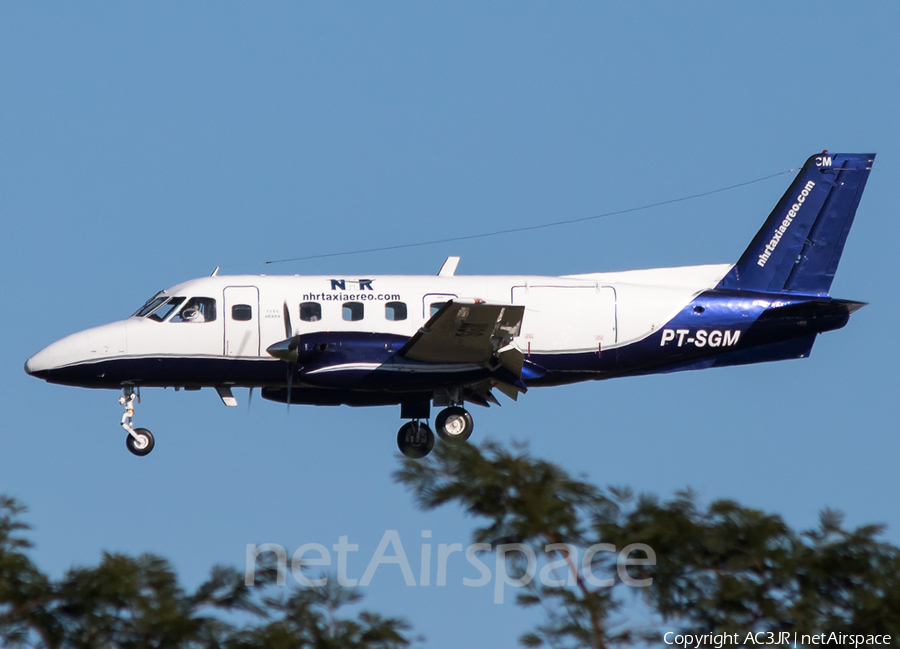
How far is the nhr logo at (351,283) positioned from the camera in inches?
1021

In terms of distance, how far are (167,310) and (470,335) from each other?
571 cm

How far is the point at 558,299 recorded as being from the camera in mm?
26266

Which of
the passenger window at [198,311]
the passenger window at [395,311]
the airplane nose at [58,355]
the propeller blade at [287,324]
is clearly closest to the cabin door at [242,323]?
the passenger window at [198,311]

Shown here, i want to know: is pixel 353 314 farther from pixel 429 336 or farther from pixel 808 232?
pixel 808 232

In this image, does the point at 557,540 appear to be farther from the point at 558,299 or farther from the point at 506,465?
the point at 558,299

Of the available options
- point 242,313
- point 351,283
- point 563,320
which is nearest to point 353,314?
point 351,283

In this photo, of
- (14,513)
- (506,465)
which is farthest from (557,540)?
(14,513)

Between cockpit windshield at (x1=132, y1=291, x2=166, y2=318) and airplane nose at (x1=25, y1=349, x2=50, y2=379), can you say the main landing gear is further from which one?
airplane nose at (x1=25, y1=349, x2=50, y2=379)

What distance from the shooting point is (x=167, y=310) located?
26.1 meters

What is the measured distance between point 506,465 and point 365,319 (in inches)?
490

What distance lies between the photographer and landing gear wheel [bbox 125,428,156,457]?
86.5 feet

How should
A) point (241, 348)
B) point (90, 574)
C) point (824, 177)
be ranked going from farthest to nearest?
point (824, 177) → point (241, 348) → point (90, 574)

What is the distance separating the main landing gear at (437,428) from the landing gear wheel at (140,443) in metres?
4.62

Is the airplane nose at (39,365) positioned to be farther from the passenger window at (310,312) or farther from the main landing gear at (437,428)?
the main landing gear at (437,428)
